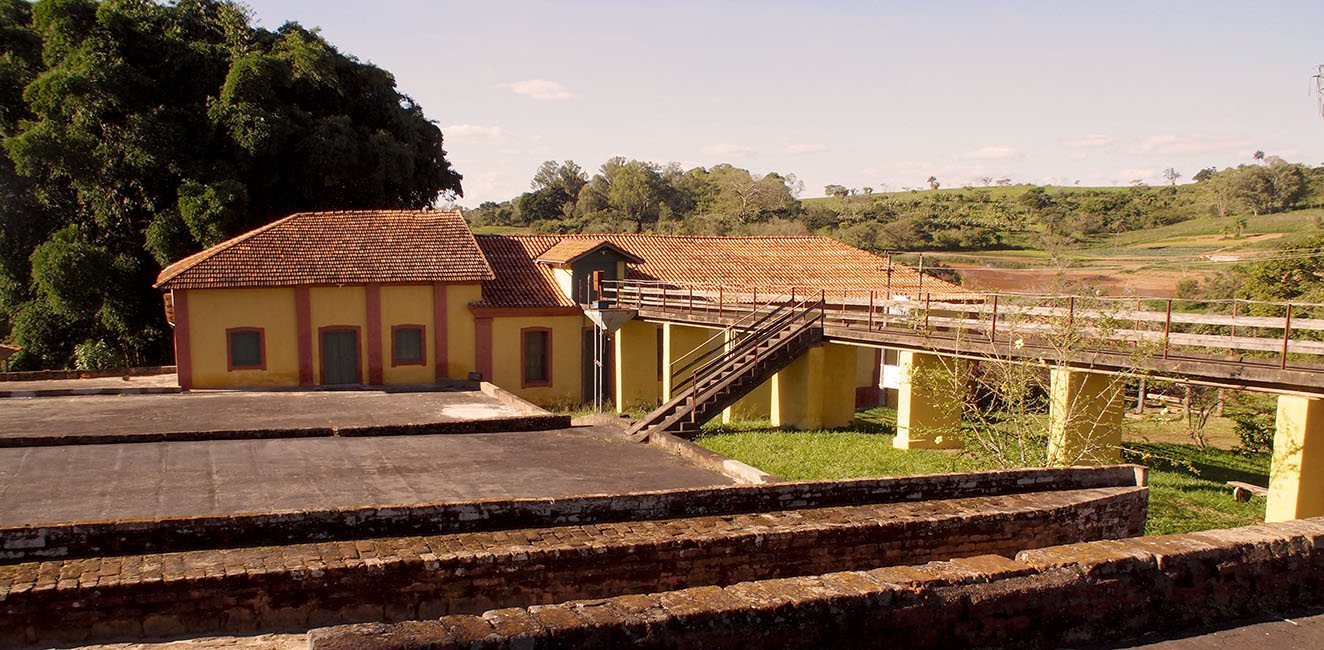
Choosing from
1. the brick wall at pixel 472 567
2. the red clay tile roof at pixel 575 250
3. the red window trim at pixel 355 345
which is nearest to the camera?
the brick wall at pixel 472 567

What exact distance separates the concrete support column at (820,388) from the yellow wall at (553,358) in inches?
274

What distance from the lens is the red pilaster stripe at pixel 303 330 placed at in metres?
20.9

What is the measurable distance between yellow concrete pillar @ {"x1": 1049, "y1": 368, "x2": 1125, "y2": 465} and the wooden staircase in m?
5.52

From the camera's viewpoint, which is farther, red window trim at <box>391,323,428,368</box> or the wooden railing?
red window trim at <box>391,323,428,368</box>

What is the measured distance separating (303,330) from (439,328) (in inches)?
125

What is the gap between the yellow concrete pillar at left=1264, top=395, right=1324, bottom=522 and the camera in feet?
34.5

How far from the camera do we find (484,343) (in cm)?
2264

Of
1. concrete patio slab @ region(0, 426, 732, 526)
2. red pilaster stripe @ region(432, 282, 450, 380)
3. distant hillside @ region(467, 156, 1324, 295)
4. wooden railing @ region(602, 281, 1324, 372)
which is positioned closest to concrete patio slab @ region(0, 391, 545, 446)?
concrete patio slab @ region(0, 426, 732, 526)

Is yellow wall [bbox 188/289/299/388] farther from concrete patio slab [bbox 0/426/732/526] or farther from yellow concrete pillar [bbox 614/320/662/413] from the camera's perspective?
yellow concrete pillar [bbox 614/320/662/413]

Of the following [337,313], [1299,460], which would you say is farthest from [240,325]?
[1299,460]

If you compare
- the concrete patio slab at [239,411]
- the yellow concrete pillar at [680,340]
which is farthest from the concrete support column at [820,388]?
the concrete patio slab at [239,411]

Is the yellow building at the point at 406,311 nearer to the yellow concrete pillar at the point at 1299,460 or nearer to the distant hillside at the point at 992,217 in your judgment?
the yellow concrete pillar at the point at 1299,460

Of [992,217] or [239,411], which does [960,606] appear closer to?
[239,411]

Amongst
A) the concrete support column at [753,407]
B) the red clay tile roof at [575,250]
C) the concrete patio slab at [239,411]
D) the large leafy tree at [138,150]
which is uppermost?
the large leafy tree at [138,150]
